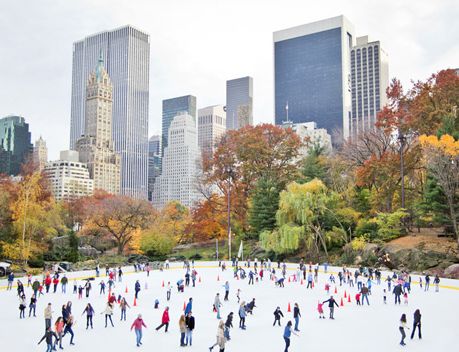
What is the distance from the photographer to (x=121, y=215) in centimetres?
6322

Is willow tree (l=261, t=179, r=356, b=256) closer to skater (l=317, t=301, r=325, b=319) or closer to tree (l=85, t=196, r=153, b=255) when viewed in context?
tree (l=85, t=196, r=153, b=255)

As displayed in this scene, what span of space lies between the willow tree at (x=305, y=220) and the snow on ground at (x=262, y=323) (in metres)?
15.8

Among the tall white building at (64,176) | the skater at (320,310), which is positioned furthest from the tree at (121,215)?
the tall white building at (64,176)

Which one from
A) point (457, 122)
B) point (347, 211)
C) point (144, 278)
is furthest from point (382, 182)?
point (144, 278)

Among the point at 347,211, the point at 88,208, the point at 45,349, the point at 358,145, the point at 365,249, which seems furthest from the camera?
the point at 88,208

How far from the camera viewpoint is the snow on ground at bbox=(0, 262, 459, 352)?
16828mm

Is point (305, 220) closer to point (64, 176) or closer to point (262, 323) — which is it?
point (262, 323)

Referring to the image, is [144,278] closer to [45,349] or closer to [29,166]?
[45,349]

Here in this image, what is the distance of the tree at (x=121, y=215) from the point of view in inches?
2478

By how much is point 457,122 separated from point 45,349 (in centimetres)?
4076

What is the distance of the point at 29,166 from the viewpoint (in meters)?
69.3

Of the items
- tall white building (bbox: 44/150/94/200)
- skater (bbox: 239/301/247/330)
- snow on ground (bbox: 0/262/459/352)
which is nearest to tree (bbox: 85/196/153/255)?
snow on ground (bbox: 0/262/459/352)

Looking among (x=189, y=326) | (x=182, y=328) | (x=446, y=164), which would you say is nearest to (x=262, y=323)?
(x=189, y=326)

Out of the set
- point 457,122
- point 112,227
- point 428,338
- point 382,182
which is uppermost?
point 457,122
